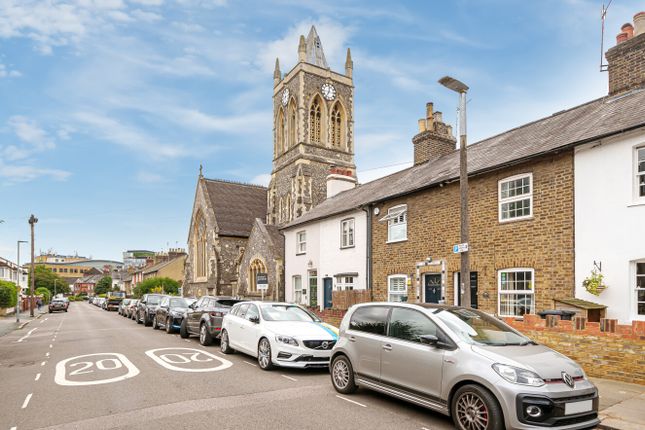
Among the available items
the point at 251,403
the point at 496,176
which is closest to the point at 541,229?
the point at 496,176

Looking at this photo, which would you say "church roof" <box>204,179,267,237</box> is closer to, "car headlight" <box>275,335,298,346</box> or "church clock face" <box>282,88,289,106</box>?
"church clock face" <box>282,88,289,106</box>

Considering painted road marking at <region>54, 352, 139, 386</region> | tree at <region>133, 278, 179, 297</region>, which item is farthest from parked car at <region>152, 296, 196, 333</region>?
tree at <region>133, 278, 179, 297</region>

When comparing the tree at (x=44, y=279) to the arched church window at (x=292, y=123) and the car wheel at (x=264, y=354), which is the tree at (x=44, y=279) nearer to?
the arched church window at (x=292, y=123)

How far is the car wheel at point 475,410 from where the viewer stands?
5559 millimetres

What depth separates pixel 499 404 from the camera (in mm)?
5594

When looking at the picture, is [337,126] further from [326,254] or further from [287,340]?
[287,340]

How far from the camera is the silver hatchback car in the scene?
5543mm

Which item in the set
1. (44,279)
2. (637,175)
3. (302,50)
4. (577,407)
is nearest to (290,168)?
(302,50)

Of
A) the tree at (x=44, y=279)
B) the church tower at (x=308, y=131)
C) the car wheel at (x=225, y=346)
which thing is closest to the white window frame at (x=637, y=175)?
the car wheel at (x=225, y=346)

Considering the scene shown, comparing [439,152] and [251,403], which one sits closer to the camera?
[251,403]

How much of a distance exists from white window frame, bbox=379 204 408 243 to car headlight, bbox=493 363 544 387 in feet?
37.3

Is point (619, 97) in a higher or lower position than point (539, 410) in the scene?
higher

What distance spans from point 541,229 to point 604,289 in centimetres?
218

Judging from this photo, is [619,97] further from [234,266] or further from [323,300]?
[234,266]
